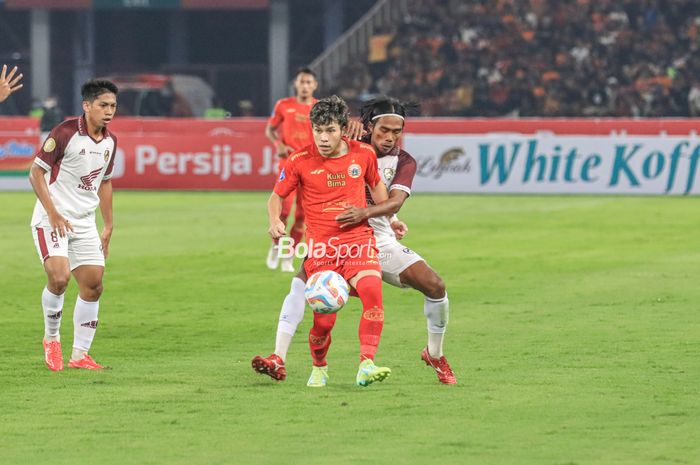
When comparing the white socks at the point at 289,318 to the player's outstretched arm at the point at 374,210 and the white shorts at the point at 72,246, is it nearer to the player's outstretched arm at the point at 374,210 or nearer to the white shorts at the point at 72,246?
the player's outstretched arm at the point at 374,210

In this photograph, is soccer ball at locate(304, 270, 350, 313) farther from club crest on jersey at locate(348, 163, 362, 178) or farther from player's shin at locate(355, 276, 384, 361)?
club crest on jersey at locate(348, 163, 362, 178)

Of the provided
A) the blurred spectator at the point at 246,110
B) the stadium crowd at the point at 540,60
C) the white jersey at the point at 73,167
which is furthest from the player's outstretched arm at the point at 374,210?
the blurred spectator at the point at 246,110

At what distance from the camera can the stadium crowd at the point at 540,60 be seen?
39756mm

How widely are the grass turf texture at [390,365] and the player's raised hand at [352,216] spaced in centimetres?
103

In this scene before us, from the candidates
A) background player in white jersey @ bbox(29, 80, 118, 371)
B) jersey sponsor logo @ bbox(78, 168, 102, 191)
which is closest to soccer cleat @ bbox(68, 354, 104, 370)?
background player in white jersey @ bbox(29, 80, 118, 371)

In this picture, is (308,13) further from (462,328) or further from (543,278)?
(462,328)

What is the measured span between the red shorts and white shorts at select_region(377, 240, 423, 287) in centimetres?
20

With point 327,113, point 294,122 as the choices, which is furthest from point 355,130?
point 294,122

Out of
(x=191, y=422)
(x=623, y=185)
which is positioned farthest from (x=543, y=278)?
(x=623, y=185)

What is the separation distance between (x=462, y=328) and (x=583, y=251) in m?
7.20

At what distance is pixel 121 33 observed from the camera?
52.2m

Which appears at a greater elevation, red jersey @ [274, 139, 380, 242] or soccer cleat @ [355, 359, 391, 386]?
red jersey @ [274, 139, 380, 242]

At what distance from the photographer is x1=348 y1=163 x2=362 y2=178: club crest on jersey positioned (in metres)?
9.23

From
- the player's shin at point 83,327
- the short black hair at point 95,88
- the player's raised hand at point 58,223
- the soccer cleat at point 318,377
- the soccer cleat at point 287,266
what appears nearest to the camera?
the soccer cleat at point 318,377
